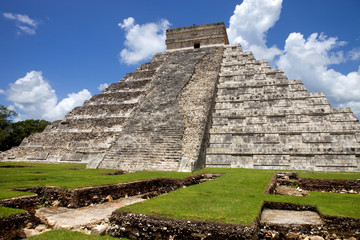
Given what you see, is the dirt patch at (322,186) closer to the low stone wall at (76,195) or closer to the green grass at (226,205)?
the green grass at (226,205)

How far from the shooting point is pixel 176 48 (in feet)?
93.1

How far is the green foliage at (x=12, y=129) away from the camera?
31622 millimetres

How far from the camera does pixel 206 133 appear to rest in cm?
1511

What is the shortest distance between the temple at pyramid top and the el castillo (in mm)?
4660

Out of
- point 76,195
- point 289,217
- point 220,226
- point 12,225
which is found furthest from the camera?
point 76,195

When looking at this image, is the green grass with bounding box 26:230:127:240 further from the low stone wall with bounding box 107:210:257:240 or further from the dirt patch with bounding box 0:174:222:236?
the dirt patch with bounding box 0:174:222:236

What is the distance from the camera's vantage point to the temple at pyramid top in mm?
26891

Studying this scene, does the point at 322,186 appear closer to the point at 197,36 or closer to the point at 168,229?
the point at 168,229

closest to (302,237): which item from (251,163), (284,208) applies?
(284,208)

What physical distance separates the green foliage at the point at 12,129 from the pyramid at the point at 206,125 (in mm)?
16217

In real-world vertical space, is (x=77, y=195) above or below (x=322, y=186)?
below

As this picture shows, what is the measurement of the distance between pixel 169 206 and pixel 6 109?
3833 cm

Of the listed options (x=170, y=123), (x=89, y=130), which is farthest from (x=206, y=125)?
(x=89, y=130)

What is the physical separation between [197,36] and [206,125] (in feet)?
50.9
